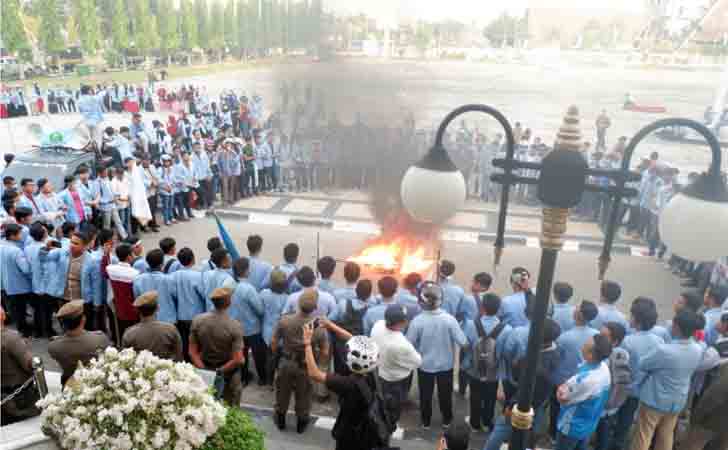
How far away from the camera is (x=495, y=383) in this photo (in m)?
5.43

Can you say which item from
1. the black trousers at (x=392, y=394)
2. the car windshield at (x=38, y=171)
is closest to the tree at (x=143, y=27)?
the car windshield at (x=38, y=171)

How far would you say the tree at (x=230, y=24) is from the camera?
35.0 metres

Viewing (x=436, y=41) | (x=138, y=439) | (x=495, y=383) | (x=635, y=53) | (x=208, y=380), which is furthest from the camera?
(x=635, y=53)

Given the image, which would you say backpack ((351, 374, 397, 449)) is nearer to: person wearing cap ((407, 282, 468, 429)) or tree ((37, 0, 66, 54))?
person wearing cap ((407, 282, 468, 429))

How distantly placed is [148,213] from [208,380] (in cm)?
763

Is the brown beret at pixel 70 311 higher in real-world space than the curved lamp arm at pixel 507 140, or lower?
lower

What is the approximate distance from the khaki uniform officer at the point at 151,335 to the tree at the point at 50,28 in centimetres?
3961

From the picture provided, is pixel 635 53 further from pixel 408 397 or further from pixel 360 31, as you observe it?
pixel 408 397

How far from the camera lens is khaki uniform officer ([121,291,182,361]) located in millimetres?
4629

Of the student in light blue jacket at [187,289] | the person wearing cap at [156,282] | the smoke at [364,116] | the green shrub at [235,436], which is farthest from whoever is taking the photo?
the smoke at [364,116]

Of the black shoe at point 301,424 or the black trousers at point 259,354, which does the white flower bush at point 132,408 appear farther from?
the black trousers at point 259,354

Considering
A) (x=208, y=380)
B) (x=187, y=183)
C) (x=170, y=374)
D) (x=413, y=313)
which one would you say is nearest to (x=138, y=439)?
(x=170, y=374)

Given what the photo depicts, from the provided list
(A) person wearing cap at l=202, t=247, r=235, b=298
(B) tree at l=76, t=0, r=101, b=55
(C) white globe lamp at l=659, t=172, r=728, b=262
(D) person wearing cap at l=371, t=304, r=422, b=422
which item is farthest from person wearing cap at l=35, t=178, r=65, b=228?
(B) tree at l=76, t=0, r=101, b=55

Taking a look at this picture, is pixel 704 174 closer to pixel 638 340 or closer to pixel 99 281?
pixel 638 340
